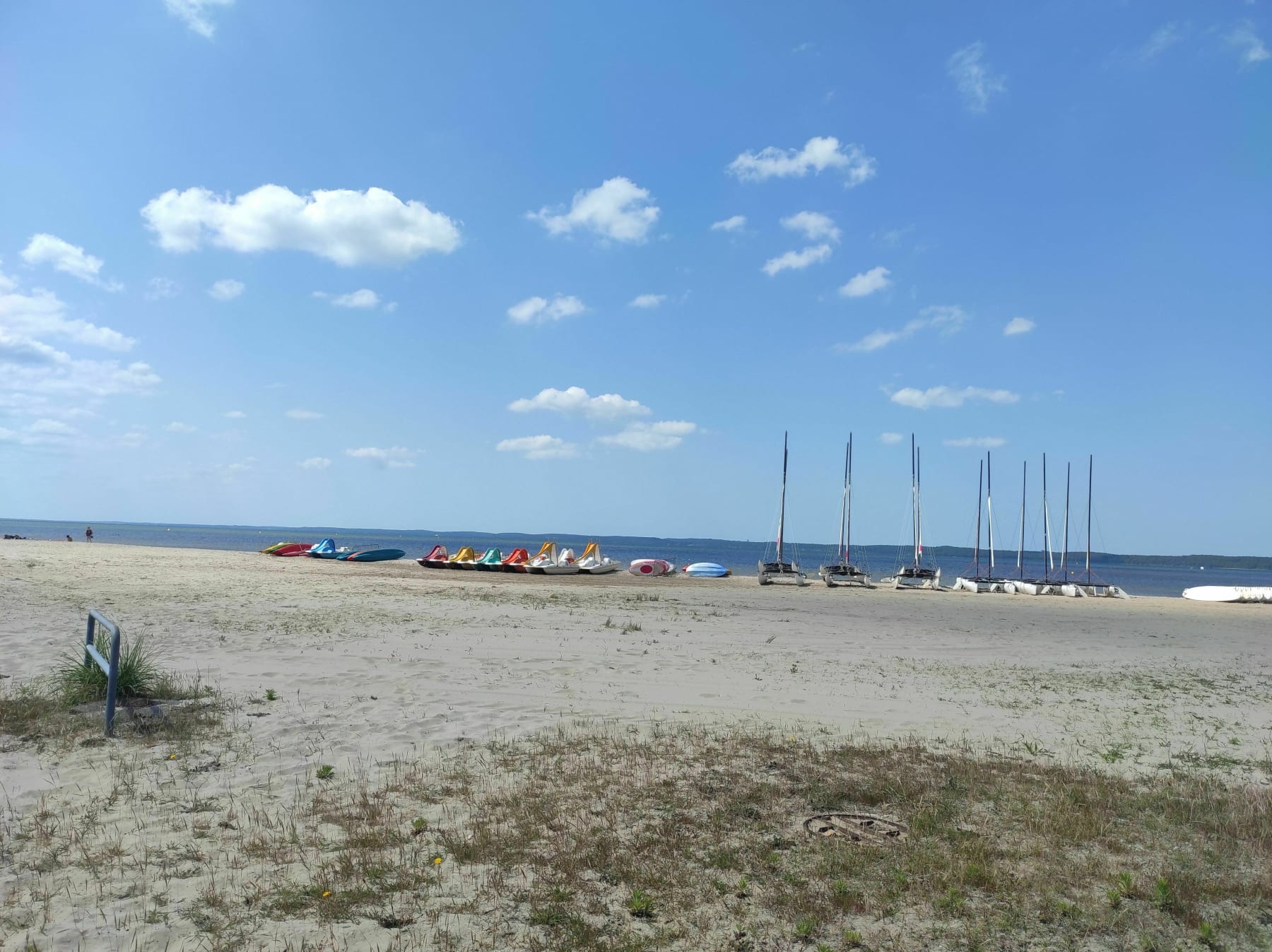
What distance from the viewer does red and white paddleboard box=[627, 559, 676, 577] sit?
5256 cm

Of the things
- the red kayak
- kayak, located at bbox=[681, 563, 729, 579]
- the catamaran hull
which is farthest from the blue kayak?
the catamaran hull

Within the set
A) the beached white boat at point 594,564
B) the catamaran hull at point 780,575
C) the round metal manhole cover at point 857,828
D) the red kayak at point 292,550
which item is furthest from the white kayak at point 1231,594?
the red kayak at point 292,550

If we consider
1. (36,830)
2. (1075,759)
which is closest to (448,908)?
(36,830)

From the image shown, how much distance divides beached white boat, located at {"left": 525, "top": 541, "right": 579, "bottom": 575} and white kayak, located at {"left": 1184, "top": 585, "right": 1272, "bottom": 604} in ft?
113

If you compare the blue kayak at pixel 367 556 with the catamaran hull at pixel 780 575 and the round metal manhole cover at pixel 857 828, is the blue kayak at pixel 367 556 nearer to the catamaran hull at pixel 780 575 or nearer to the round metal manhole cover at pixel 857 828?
the catamaran hull at pixel 780 575

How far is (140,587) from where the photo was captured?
21609 millimetres

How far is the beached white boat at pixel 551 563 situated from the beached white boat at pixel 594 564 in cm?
71

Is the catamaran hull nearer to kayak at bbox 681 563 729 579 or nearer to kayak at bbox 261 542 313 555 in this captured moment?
kayak at bbox 681 563 729 579

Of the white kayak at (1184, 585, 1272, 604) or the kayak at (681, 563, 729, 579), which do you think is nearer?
the white kayak at (1184, 585, 1272, 604)

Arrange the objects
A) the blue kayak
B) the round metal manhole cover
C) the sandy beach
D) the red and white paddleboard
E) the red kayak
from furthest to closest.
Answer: the red kayak, the red and white paddleboard, the blue kayak, the sandy beach, the round metal manhole cover

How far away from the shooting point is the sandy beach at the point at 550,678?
6695 mm

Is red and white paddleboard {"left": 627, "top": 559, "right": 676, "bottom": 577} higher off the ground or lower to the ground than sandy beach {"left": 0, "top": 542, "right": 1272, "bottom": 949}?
lower

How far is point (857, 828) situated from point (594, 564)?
1762 inches

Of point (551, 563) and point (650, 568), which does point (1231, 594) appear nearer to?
point (650, 568)
